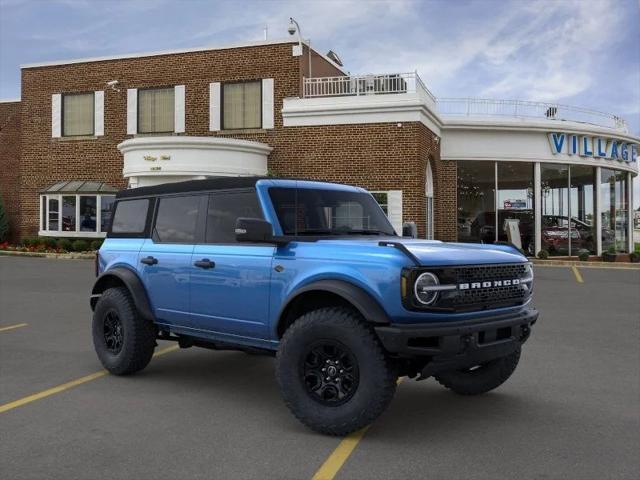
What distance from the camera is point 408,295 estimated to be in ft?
14.1

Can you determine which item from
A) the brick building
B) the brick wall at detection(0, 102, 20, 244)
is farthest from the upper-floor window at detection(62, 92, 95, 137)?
the brick wall at detection(0, 102, 20, 244)

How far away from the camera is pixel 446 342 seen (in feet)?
14.1

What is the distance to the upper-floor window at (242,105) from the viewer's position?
2336 centimetres

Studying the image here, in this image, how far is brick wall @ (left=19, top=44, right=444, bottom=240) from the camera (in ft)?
69.1

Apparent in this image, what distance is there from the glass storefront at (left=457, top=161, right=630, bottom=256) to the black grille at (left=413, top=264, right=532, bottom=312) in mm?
19170

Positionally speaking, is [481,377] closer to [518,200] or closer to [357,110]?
[357,110]

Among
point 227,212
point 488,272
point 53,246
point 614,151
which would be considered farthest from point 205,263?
point 614,151

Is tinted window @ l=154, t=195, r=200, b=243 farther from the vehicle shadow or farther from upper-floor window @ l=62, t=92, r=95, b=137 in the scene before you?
upper-floor window @ l=62, t=92, r=95, b=137

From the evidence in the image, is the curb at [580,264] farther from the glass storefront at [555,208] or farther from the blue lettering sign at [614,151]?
the blue lettering sign at [614,151]

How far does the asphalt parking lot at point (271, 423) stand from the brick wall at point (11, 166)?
2209 centimetres

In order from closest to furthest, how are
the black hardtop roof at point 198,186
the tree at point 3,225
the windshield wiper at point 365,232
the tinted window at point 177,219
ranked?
the black hardtop roof at point 198,186, the windshield wiper at point 365,232, the tinted window at point 177,219, the tree at point 3,225

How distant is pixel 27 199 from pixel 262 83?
11.7m

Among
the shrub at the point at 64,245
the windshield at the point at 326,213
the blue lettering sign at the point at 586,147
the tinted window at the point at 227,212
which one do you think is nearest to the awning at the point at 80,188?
the shrub at the point at 64,245

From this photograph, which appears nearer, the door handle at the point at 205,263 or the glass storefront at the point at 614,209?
the door handle at the point at 205,263
